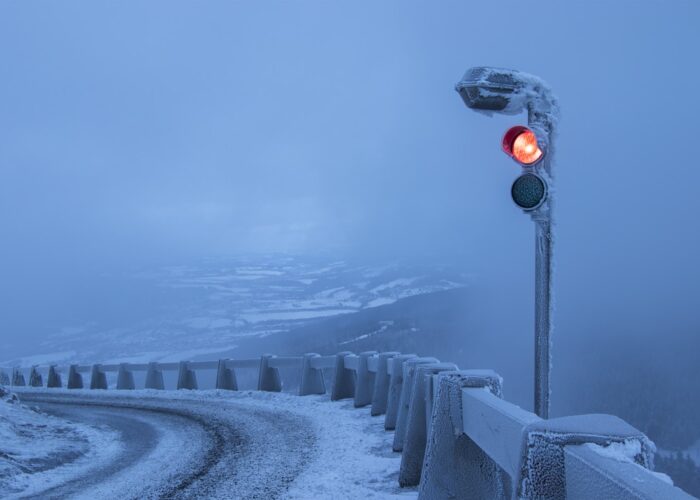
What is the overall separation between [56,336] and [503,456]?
105m

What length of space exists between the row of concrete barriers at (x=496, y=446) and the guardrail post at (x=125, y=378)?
449 inches

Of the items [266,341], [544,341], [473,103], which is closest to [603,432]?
[544,341]

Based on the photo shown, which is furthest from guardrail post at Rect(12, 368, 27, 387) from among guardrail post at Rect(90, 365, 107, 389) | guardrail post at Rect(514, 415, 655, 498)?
guardrail post at Rect(514, 415, 655, 498)

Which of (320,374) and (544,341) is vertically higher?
(544,341)

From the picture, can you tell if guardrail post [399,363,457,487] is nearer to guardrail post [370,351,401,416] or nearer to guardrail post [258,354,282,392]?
guardrail post [370,351,401,416]

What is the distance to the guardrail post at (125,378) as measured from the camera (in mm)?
17984

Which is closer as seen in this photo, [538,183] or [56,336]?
[538,183]

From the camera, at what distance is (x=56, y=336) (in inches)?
3775

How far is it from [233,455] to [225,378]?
748cm

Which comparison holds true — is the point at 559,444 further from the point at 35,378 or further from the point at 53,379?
the point at 35,378

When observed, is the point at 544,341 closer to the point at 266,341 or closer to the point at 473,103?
the point at 473,103

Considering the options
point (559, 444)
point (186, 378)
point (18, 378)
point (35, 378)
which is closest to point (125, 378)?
point (186, 378)

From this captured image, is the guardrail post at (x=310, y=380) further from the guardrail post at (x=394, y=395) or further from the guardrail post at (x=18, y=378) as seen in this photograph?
the guardrail post at (x=18, y=378)

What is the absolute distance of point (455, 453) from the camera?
12.5ft
